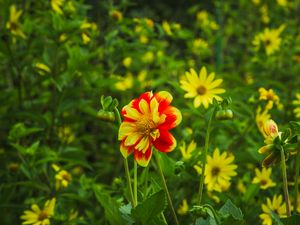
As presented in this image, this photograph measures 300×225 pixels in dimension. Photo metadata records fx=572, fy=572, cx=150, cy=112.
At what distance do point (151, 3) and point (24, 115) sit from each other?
2.75 meters

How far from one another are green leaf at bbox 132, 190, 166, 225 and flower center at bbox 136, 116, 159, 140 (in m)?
0.09

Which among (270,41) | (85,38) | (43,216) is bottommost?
(43,216)

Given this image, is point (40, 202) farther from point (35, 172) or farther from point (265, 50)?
point (265, 50)

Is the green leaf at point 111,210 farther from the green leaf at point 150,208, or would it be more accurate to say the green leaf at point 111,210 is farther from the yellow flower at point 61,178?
the yellow flower at point 61,178

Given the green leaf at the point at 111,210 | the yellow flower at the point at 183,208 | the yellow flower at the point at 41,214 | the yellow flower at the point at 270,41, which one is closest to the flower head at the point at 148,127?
the green leaf at the point at 111,210

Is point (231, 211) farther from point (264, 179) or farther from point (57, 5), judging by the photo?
point (57, 5)

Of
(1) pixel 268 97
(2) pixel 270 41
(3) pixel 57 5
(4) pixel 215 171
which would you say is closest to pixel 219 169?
(4) pixel 215 171

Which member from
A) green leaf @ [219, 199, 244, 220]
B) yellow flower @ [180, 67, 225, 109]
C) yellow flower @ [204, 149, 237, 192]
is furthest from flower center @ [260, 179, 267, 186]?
green leaf @ [219, 199, 244, 220]

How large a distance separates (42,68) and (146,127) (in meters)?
0.86

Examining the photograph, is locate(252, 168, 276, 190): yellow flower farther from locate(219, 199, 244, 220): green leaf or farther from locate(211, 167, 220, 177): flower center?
locate(219, 199, 244, 220): green leaf

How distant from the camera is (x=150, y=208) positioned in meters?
0.83

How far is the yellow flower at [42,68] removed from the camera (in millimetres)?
1629

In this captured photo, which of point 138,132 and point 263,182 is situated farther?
point 263,182

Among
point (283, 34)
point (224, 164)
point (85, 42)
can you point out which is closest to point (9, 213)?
point (85, 42)
